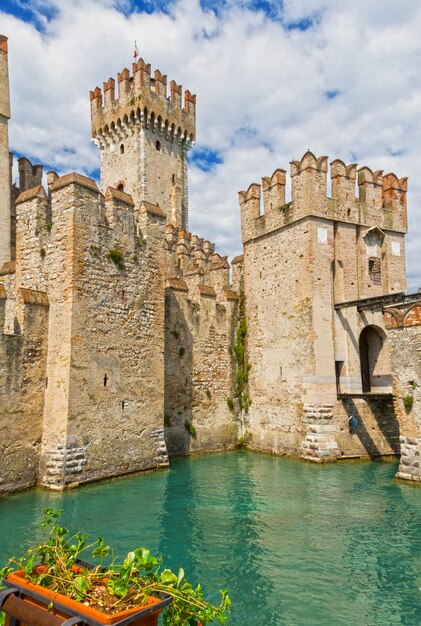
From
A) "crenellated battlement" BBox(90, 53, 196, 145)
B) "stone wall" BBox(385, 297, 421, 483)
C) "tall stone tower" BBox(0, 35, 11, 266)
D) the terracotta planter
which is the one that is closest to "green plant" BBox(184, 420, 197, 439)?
"stone wall" BBox(385, 297, 421, 483)

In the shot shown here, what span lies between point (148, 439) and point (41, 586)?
38.6 ft

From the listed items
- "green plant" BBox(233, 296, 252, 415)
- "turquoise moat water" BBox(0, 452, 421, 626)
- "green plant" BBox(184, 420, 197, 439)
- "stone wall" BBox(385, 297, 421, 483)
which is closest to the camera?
"turquoise moat water" BBox(0, 452, 421, 626)

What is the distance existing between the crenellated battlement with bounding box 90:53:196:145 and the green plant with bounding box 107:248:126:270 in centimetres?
2193

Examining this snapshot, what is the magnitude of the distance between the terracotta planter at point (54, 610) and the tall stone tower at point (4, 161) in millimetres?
15945

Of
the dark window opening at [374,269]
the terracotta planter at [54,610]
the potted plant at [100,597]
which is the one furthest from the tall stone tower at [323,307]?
the terracotta planter at [54,610]

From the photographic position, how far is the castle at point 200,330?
1346 cm

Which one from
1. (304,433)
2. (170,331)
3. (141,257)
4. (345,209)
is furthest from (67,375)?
(345,209)

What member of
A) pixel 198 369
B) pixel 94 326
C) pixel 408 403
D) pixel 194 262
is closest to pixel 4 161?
pixel 94 326

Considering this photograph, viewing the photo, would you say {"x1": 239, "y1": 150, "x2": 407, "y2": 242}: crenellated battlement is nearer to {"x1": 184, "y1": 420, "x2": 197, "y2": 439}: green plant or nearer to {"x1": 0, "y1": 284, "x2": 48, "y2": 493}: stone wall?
{"x1": 184, "y1": 420, "x2": 197, "y2": 439}: green plant

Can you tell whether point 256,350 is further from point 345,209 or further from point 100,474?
point 100,474

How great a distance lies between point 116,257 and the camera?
49.1 feet

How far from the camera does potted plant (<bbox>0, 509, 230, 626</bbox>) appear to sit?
3.46m

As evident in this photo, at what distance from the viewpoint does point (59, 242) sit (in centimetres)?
1400

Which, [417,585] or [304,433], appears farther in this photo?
[304,433]
